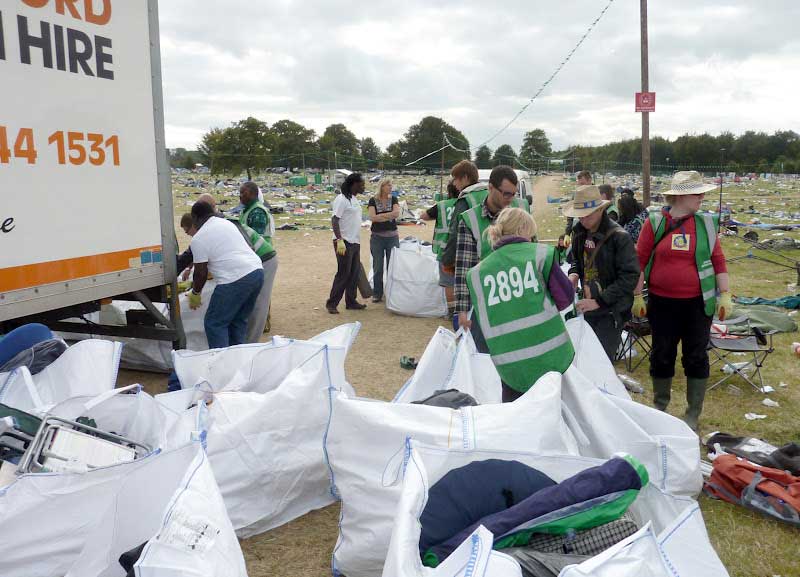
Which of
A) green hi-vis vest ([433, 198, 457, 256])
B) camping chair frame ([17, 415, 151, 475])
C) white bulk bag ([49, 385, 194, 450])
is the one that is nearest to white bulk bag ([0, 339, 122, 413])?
white bulk bag ([49, 385, 194, 450])

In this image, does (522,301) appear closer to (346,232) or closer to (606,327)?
(606,327)

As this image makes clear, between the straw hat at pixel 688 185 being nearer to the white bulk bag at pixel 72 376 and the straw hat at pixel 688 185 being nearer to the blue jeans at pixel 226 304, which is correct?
the blue jeans at pixel 226 304

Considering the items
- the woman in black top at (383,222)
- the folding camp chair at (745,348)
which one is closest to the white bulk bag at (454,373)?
the folding camp chair at (745,348)

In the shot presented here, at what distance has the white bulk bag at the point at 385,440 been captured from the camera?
92.0 inches

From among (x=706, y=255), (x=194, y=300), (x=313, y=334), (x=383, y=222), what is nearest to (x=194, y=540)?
(x=706, y=255)

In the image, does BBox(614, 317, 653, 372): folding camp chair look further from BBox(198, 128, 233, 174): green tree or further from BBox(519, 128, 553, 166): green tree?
BBox(519, 128, 553, 166): green tree

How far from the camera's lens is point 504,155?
50688 millimetres

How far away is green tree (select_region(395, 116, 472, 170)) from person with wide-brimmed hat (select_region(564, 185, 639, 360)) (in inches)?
1717

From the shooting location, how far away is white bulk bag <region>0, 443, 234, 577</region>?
1.97 m

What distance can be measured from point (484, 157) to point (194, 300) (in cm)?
4829

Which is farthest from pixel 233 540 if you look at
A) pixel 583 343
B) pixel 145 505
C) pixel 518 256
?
pixel 583 343

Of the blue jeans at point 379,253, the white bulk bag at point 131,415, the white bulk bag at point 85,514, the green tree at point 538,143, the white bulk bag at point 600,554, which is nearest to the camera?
the white bulk bag at point 600,554

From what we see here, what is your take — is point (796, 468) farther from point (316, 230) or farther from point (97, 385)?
point (316, 230)

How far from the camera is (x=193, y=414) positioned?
107 inches
